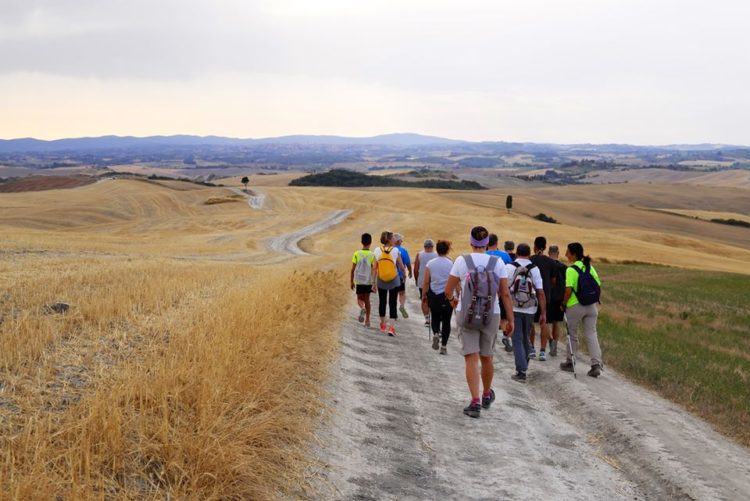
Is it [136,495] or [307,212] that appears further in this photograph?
[307,212]

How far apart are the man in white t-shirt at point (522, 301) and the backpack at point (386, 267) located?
2.96 metres

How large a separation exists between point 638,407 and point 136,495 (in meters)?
7.03

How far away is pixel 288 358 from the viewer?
27.2 feet

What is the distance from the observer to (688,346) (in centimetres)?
1493

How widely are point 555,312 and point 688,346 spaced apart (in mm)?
4989

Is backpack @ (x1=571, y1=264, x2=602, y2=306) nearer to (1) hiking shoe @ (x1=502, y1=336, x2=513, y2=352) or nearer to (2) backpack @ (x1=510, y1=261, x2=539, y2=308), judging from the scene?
(2) backpack @ (x1=510, y1=261, x2=539, y2=308)

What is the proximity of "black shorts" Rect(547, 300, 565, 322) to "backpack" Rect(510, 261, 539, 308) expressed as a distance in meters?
1.42

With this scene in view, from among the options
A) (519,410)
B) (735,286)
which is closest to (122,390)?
(519,410)

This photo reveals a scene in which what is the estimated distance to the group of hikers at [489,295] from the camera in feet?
Answer: 26.2

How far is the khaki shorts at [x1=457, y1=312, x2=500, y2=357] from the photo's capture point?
803 cm

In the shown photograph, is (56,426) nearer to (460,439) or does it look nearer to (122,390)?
(122,390)

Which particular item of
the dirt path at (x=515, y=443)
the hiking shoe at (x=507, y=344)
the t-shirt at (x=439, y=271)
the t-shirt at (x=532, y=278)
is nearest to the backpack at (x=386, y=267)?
the t-shirt at (x=439, y=271)

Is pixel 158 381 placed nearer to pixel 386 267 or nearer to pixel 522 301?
pixel 522 301

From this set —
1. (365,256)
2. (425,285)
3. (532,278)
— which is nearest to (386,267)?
(365,256)
